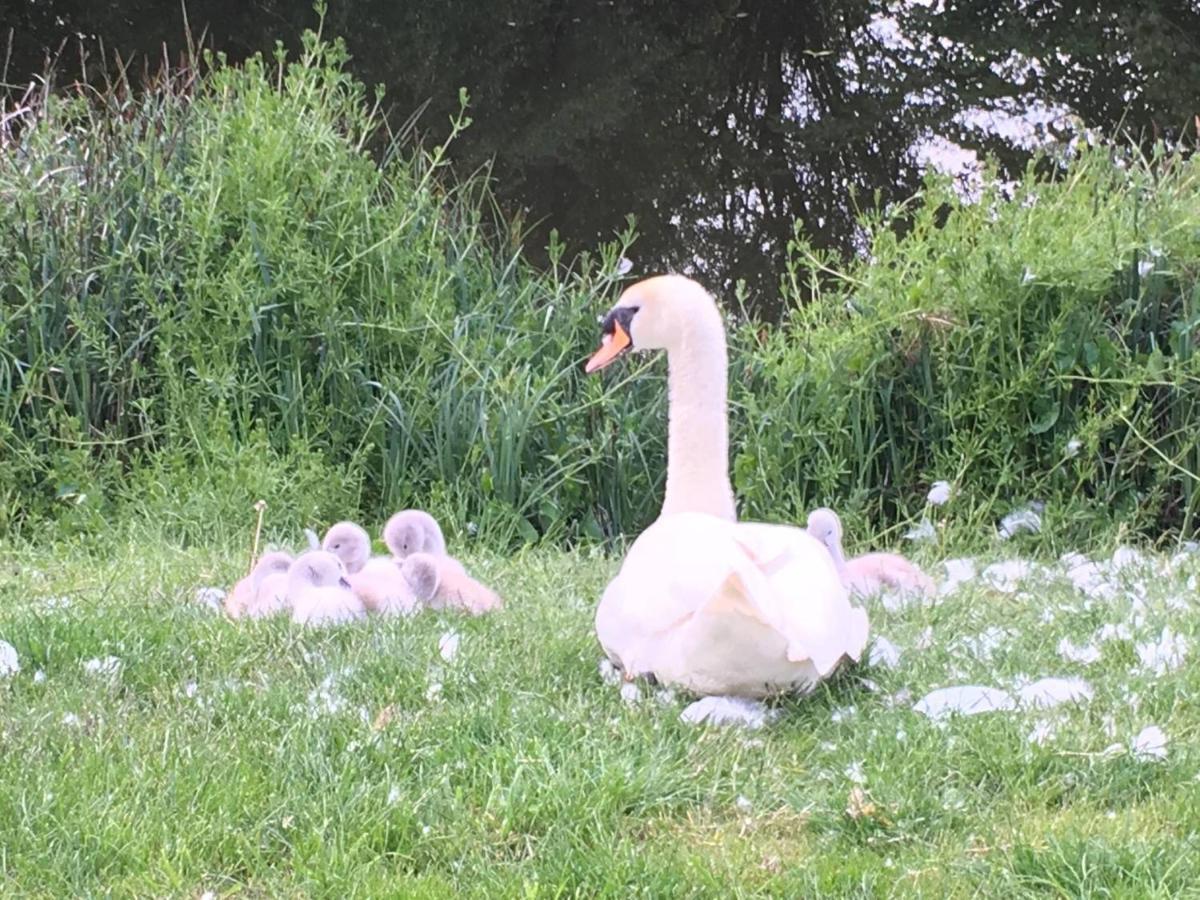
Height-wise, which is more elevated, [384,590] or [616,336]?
[616,336]

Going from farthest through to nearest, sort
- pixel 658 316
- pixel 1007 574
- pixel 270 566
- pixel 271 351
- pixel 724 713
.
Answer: pixel 271 351
pixel 1007 574
pixel 270 566
pixel 658 316
pixel 724 713

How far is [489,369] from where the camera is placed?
16.0 feet

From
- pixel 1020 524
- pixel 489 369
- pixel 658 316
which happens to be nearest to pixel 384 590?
pixel 658 316

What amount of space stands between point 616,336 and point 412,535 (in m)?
0.99

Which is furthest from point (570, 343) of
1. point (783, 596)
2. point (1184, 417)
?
point (783, 596)

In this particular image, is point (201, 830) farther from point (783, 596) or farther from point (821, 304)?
point (821, 304)

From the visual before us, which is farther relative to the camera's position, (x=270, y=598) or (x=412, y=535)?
(x=412, y=535)

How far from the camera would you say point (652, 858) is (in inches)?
71.9

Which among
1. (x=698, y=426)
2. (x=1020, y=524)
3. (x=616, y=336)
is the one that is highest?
(x=616, y=336)

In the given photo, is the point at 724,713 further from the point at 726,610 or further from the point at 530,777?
the point at 530,777

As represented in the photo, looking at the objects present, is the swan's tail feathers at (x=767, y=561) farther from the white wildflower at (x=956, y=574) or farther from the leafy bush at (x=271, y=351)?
the leafy bush at (x=271, y=351)

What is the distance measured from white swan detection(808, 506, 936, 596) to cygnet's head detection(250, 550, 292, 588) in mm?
1419

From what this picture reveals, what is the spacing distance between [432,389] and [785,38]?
13.3 meters

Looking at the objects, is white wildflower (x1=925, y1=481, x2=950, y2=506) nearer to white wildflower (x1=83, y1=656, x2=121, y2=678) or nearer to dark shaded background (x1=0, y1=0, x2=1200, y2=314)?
white wildflower (x1=83, y1=656, x2=121, y2=678)
